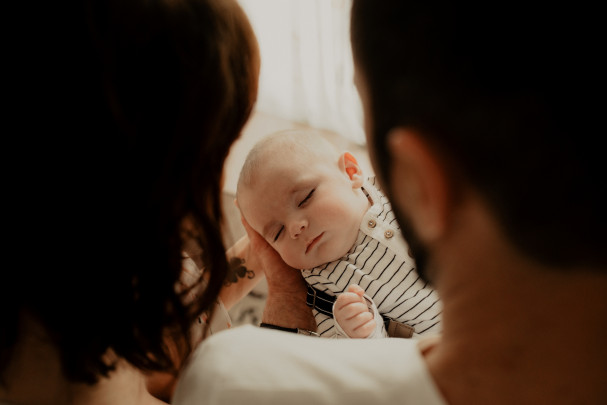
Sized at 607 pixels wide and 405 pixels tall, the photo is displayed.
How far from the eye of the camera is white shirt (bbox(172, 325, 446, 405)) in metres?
0.53

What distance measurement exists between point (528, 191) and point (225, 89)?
13.5 inches

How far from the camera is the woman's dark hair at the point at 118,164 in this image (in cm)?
51

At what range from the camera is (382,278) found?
122cm

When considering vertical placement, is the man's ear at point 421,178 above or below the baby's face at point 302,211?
above

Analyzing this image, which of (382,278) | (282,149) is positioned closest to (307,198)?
(282,149)

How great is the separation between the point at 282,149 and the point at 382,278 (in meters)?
0.41

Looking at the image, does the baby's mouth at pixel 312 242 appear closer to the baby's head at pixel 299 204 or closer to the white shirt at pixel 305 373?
the baby's head at pixel 299 204

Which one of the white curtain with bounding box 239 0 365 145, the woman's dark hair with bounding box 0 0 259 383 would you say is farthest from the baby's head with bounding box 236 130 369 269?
the white curtain with bounding box 239 0 365 145

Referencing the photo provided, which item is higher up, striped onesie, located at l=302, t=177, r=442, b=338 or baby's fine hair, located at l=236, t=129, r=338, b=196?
baby's fine hair, located at l=236, t=129, r=338, b=196

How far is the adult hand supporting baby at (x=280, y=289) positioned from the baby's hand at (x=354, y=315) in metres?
0.22

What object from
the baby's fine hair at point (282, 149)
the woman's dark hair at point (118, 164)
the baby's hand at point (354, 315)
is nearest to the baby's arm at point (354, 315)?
the baby's hand at point (354, 315)

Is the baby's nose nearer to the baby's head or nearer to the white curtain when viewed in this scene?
the baby's head

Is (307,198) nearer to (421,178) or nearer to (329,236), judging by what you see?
(329,236)

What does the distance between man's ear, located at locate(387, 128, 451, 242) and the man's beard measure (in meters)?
0.02
